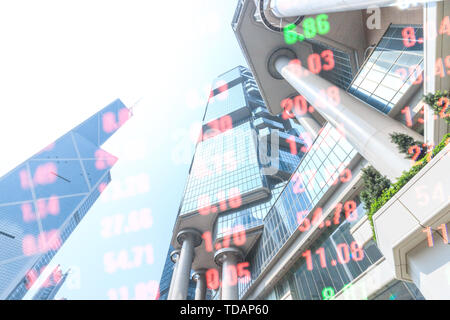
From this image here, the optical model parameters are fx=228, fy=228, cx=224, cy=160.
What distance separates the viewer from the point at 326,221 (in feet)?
68.7

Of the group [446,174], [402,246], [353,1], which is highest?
[353,1]

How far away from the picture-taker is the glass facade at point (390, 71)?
13.7m

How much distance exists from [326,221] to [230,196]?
28.8m

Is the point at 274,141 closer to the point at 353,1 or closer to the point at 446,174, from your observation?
the point at 353,1

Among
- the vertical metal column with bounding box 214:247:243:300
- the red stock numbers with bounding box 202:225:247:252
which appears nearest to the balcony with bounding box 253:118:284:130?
the red stock numbers with bounding box 202:225:247:252

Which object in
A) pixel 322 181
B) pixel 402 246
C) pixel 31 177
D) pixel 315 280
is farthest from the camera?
pixel 31 177

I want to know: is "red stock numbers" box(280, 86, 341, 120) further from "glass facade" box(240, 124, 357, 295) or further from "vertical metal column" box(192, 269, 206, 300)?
"vertical metal column" box(192, 269, 206, 300)

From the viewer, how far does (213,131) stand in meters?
88.2

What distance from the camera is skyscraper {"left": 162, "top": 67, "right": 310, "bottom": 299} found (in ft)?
135

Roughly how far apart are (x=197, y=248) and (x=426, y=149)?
45.9 metres

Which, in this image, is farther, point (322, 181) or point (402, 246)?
point (322, 181)

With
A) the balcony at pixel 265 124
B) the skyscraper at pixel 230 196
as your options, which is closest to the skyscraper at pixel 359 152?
the skyscraper at pixel 230 196

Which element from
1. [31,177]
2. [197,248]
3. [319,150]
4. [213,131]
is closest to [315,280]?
[319,150]

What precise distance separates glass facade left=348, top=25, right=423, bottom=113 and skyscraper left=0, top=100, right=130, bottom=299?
113281 mm
